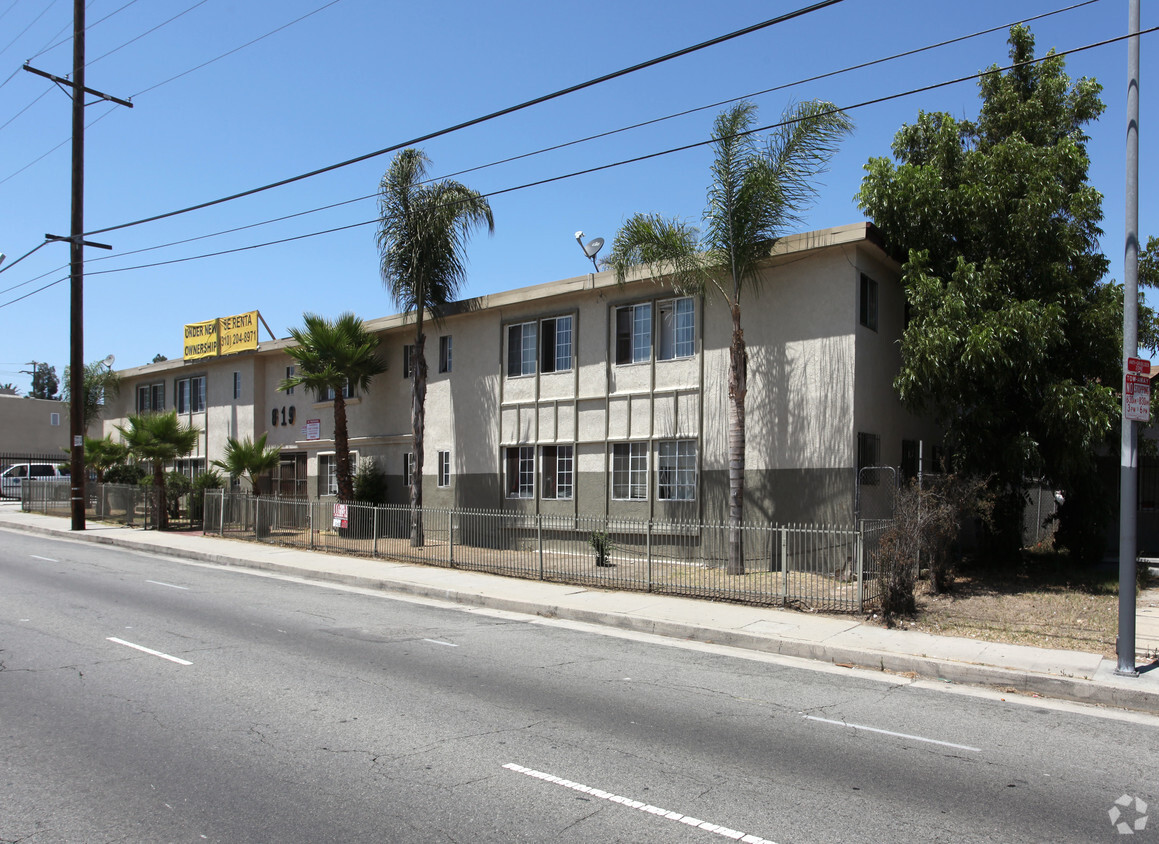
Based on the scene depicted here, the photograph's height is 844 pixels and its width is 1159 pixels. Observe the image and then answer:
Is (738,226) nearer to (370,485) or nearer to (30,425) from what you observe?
(370,485)

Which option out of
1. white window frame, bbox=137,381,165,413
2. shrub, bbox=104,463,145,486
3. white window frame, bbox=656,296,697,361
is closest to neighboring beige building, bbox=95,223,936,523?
white window frame, bbox=656,296,697,361

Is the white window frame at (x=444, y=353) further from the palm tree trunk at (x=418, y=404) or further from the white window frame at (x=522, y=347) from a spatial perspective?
the white window frame at (x=522, y=347)

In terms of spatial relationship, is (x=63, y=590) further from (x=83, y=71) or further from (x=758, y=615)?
(x=83, y=71)

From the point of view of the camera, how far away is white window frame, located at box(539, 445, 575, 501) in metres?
20.9

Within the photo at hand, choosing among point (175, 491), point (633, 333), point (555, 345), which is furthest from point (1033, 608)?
point (175, 491)

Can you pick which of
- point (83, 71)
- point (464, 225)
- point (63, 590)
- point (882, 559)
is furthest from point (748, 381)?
point (83, 71)

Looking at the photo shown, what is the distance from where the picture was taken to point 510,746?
6.40m

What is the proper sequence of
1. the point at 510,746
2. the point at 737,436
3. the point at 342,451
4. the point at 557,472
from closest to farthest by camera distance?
1. the point at 510,746
2. the point at 737,436
3. the point at 557,472
4. the point at 342,451

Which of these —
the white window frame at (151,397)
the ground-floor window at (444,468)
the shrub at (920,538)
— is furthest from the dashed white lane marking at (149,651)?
the white window frame at (151,397)

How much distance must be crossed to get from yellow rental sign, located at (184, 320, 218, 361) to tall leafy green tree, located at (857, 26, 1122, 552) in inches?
987

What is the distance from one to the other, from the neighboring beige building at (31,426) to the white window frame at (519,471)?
4319 centimetres

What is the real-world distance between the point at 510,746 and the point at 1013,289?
12.9 meters

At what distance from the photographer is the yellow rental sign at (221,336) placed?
30625mm

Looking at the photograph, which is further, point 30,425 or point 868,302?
point 30,425
